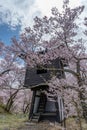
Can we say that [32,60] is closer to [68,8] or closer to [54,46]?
[54,46]

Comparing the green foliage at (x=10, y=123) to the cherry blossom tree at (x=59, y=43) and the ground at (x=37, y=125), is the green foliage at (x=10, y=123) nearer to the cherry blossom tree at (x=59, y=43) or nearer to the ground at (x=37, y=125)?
the ground at (x=37, y=125)

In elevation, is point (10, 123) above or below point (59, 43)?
below

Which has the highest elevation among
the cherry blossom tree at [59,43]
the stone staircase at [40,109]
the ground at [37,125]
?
the cherry blossom tree at [59,43]

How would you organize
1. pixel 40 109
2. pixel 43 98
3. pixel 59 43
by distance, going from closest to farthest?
pixel 59 43, pixel 40 109, pixel 43 98

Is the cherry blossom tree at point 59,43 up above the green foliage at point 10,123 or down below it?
above

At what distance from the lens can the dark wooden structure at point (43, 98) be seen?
37.0ft

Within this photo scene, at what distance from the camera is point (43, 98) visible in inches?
501

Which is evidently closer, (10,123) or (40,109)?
(10,123)

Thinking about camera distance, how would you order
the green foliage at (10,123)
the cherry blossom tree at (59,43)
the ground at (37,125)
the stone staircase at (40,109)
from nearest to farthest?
1. the cherry blossom tree at (59,43)
2. the ground at (37,125)
3. the green foliage at (10,123)
4. the stone staircase at (40,109)

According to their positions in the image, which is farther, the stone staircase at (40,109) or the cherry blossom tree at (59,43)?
the stone staircase at (40,109)

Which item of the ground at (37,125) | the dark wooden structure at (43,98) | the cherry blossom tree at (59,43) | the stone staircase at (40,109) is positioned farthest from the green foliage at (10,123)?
the cherry blossom tree at (59,43)

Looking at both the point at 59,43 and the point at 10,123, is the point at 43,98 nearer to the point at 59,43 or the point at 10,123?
the point at 10,123

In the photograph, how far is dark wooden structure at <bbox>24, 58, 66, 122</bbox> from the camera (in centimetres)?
1129

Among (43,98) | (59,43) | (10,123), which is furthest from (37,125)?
(59,43)
